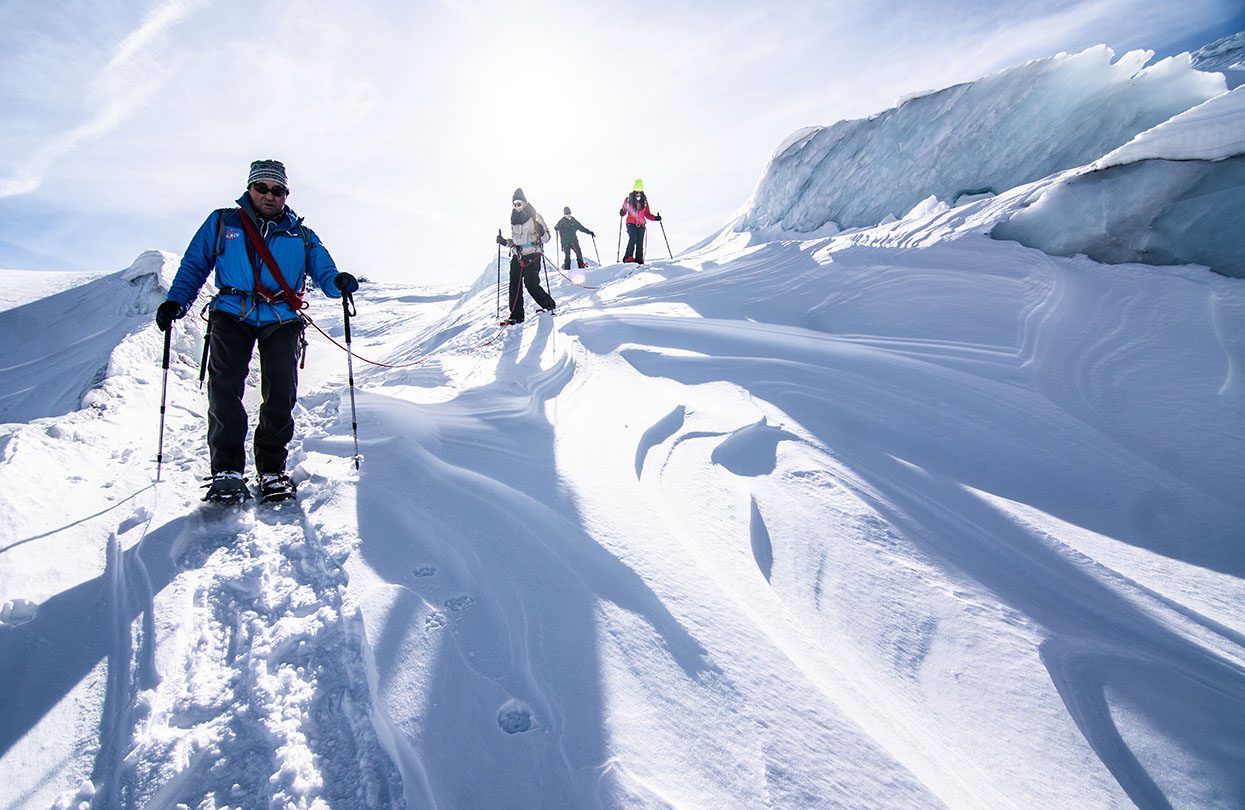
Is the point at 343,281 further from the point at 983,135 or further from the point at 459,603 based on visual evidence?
the point at 983,135

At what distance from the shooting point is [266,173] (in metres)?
3.14

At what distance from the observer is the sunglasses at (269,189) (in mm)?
3117

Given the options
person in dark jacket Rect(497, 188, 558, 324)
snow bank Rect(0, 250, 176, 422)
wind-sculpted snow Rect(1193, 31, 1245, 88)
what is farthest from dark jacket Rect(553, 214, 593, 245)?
wind-sculpted snow Rect(1193, 31, 1245, 88)

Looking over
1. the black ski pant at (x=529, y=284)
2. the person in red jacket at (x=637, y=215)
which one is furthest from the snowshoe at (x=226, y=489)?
the person in red jacket at (x=637, y=215)

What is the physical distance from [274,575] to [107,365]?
6372 millimetres

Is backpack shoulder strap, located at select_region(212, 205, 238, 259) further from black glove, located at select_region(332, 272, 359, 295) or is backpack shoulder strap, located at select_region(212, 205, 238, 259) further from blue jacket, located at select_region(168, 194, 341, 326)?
black glove, located at select_region(332, 272, 359, 295)

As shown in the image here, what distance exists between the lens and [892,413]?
10.1ft

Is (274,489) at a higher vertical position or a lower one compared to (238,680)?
higher

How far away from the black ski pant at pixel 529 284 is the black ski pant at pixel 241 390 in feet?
16.2

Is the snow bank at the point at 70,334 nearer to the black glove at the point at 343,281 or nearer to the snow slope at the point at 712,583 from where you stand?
the snow slope at the point at 712,583

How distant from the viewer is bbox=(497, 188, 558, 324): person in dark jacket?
8.06 m

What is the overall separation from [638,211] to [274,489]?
11032 millimetres

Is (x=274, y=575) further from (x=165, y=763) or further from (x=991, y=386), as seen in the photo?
(x=991, y=386)

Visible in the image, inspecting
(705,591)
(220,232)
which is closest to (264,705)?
(705,591)
